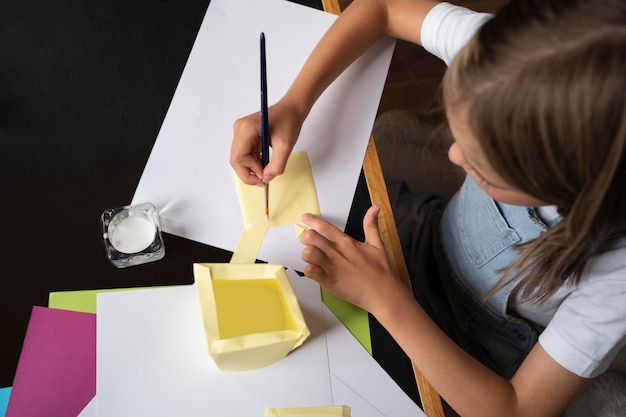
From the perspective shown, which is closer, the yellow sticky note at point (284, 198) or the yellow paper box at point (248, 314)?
the yellow paper box at point (248, 314)

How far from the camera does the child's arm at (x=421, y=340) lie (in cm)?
59

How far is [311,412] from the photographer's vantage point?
55 cm

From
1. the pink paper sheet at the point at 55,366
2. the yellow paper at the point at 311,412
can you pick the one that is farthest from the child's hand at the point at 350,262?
the pink paper sheet at the point at 55,366

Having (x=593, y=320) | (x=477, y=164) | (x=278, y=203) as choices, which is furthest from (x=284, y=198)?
(x=593, y=320)

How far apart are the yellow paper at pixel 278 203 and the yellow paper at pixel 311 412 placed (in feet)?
0.51

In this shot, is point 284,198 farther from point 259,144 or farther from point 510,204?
Answer: point 510,204

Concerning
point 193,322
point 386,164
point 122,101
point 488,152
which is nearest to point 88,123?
point 122,101

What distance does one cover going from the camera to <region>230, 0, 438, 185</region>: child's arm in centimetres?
63

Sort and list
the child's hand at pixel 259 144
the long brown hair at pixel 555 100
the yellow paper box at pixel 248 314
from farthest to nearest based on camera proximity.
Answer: the child's hand at pixel 259 144, the yellow paper box at pixel 248 314, the long brown hair at pixel 555 100

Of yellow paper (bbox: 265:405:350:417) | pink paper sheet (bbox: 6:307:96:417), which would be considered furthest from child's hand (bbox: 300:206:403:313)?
pink paper sheet (bbox: 6:307:96:417)

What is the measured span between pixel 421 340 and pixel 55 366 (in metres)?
0.36

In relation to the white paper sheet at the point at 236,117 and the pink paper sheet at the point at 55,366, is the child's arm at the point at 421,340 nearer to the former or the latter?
the white paper sheet at the point at 236,117

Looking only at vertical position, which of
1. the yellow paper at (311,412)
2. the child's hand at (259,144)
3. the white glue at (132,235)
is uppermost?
the child's hand at (259,144)

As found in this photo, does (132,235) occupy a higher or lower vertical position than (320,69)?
lower
